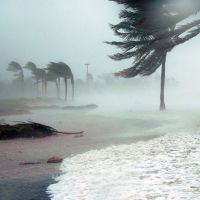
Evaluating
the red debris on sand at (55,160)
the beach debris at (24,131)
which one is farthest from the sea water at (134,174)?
the beach debris at (24,131)

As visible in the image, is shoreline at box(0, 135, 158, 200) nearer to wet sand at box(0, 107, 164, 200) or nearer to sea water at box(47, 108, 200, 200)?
wet sand at box(0, 107, 164, 200)

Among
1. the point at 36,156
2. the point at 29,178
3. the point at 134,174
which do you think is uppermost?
the point at 134,174

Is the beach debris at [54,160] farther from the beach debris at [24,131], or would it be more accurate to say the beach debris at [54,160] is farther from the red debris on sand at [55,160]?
the beach debris at [24,131]

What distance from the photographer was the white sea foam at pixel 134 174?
22.4ft

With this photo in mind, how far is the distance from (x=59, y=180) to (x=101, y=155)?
8.66ft

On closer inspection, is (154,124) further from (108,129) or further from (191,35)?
(191,35)

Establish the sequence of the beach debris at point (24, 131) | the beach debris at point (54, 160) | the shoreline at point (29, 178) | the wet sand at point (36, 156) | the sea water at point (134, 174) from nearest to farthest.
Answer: the sea water at point (134, 174) < the shoreline at point (29, 178) < the wet sand at point (36, 156) < the beach debris at point (54, 160) < the beach debris at point (24, 131)

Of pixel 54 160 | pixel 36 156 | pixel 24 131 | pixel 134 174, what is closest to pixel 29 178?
pixel 54 160

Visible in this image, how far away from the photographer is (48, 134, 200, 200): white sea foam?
268 inches

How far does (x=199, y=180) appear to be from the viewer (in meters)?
7.19

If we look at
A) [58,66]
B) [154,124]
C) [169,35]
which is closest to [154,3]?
[169,35]

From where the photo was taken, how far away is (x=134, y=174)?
8.12 metres

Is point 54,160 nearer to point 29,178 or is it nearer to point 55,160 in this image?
point 55,160

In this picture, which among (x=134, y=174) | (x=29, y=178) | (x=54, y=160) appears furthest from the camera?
(x=54, y=160)
